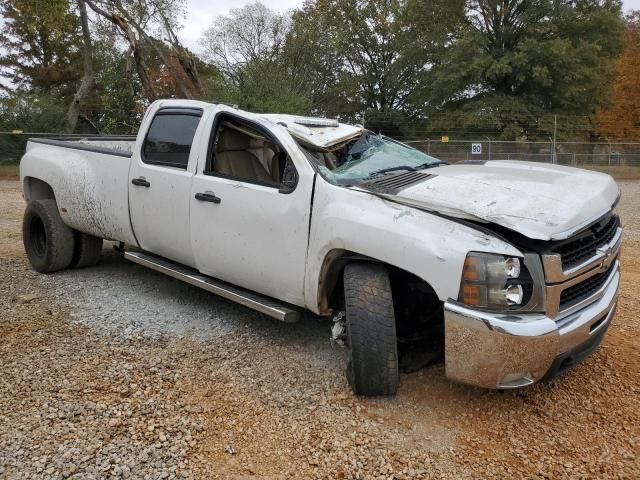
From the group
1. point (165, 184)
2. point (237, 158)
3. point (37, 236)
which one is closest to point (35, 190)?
point (37, 236)

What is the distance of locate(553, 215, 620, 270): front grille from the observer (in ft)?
9.53

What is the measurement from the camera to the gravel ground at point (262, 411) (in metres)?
2.66

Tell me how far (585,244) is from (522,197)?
446 mm

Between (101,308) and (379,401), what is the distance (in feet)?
9.08

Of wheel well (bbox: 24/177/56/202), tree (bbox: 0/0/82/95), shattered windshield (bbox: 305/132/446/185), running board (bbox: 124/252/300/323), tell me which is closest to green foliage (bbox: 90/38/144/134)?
tree (bbox: 0/0/82/95)

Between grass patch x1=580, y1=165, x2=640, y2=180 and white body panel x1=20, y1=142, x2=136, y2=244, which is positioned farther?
grass patch x1=580, y1=165, x2=640, y2=180

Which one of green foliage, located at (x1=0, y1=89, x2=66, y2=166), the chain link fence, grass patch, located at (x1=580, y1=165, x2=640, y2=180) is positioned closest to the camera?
grass patch, located at (x1=580, y1=165, x2=640, y2=180)

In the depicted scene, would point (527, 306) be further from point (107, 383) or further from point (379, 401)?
point (107, 383)

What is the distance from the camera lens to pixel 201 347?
3982 millimetres

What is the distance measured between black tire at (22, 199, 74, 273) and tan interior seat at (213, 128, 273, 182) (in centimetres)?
230

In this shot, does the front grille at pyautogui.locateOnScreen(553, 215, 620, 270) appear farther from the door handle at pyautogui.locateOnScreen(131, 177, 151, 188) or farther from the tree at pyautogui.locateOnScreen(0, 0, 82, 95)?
the tree at pyautogui.locateOnScreen(0, 0, 82, 95)

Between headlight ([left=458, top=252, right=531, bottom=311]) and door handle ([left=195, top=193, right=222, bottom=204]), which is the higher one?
door handle ([left=195, top=193, right=222, bottom=204])

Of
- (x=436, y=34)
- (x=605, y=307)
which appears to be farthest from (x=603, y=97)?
(x=605, y=307)

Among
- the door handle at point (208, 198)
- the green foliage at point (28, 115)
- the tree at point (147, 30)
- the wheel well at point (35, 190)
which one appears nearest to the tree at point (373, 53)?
the tree at point (147, 30)
